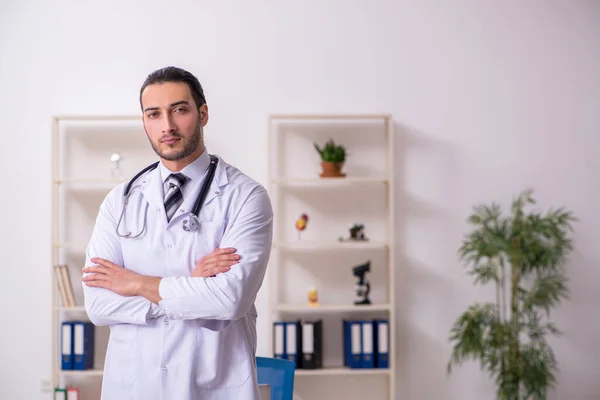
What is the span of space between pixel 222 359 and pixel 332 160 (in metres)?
2.49

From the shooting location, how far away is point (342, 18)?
15.3ft

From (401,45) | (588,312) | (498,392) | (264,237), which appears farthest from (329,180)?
(264,237)

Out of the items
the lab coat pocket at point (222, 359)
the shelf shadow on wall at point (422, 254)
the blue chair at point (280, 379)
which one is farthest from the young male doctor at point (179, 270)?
the shelf shadow on wall at point (422, 254)

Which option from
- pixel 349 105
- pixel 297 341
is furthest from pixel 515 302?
pixel 349 105

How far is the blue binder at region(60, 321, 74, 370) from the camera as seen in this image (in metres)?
4.36

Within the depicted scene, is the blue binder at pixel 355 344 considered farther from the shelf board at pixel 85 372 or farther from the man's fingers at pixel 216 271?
the man's fingers at pixel 216 271

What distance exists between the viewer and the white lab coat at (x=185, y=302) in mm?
2029

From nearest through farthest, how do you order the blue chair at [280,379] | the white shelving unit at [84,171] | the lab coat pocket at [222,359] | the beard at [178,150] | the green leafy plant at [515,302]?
the lab coat pocket at [222,359], the beard at [178,150], the blue chair at [280,379], the green leafy plant at [515,302], the white shelving unit at [84,171]

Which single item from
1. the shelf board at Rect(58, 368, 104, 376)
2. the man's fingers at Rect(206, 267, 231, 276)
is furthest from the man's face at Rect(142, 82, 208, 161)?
the shelf board at Rect(58, 368, 104, 376)

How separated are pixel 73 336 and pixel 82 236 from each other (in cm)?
63

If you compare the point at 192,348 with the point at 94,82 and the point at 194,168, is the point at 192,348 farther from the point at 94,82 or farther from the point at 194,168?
the point at 94,82

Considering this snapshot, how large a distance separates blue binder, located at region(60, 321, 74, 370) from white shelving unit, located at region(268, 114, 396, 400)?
3.98ft

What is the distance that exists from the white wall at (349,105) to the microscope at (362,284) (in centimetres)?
30

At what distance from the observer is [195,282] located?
209 centimetres
